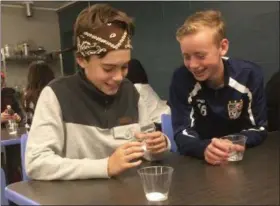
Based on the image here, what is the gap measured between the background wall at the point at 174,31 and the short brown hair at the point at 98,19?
1.96m

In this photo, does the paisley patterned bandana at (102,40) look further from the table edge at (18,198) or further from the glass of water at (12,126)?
the glass of water at (12,126)

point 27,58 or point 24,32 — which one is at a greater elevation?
point 24,32

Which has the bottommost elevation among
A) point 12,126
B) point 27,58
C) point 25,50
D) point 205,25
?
point 12,126

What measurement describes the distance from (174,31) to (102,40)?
3014 millimetres

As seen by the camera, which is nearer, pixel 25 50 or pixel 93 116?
pixel 93 116

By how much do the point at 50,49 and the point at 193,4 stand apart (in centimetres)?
330

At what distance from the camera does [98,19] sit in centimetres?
137

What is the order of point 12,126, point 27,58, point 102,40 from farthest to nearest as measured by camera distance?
point 27,58 < point 12,126 < point 102,40

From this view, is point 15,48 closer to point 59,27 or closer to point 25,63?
point 25,63

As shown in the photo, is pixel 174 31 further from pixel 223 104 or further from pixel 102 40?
pixel 102 40

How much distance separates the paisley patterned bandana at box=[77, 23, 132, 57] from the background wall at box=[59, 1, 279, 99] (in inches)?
78.8

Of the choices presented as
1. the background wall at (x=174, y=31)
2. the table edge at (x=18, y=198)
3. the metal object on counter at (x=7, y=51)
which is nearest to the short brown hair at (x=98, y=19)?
the table edge at (x=18, y=198)

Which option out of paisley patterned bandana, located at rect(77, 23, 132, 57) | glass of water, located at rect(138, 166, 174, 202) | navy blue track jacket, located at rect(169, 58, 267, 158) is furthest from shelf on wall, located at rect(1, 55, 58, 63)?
glass of water, located at rect(138, 166, 174, 202)

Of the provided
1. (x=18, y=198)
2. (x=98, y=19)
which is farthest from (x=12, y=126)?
(x=18, y=198)
